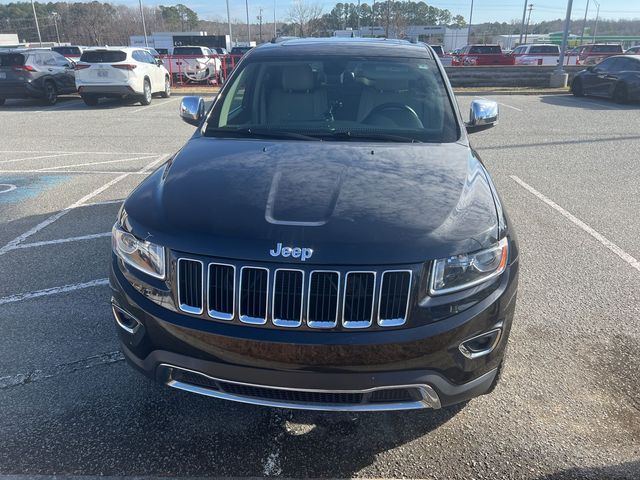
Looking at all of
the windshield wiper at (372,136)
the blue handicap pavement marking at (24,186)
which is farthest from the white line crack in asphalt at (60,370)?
the blue handicap pavement marking at (24,186)

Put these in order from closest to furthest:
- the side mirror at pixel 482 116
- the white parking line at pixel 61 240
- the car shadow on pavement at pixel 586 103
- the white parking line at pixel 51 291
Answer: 1. the white parking line at pixel 51 291
2. the side mirror at pixel 482 116
3. the white parking line at pixel 61 240
4. the car shadow on pavement at pixel 586 103

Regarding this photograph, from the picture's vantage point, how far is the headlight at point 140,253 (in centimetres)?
228

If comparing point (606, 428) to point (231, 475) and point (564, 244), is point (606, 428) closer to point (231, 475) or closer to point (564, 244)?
point (231, 475)

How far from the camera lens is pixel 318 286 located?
2096 millimetres

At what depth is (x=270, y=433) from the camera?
8.48 feet

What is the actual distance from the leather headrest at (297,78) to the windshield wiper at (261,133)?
59 cm

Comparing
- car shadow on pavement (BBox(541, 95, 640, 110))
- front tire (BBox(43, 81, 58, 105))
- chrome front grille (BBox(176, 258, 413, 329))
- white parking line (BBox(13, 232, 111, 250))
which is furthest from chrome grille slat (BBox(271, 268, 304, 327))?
front tire (BBox(43, 81, 58, 105))

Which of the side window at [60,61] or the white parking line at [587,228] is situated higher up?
the side window at [60,61]

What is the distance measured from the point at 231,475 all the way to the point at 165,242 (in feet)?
3.65

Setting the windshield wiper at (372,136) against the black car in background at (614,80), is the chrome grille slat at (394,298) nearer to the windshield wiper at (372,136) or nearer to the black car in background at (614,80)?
the windshield wiper at (372,136)

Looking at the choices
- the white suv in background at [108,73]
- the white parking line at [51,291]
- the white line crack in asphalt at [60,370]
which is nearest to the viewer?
the white line crack in asphalt at [60,370]

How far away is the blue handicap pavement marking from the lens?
21.2 feet

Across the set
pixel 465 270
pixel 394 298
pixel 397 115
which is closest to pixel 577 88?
pixel 397 115

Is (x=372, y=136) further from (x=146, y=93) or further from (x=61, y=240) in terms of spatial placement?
(x=146, y=93)
